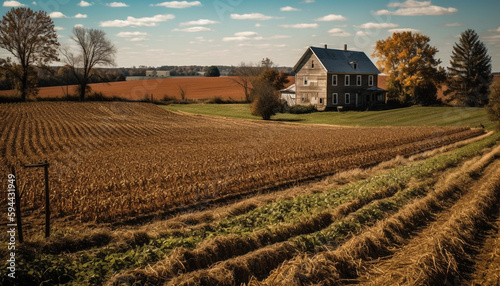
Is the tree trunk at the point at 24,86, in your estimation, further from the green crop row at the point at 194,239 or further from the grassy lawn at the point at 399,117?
the green crop row at the point at 194,239

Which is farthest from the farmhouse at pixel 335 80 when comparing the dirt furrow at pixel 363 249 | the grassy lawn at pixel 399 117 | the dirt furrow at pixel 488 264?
the dirt furrow at pixel 488 264

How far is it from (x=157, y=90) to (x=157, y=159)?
229 ft

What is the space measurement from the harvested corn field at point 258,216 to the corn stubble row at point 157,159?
0.28ft

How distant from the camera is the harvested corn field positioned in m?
7.15

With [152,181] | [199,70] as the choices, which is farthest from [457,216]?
[199,70]

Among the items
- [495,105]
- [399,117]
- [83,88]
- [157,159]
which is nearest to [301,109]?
[399,117]

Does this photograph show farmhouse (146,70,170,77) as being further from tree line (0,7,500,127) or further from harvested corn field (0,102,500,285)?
harvested corn field (0,102,500,285)

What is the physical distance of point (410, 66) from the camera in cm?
6003

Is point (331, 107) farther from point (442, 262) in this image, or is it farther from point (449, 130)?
point (442, 262)

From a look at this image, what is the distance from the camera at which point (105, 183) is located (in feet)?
48.4

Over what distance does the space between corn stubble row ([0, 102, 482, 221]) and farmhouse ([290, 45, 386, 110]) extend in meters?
23.9

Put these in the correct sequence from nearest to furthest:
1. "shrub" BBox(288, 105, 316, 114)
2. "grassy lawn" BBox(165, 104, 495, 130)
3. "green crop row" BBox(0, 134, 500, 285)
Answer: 1. "green crop row" BBox(0, 134, 500, 285)
2. "grassy lawn" BBox(165, 104, 495, 130)
3. "shrub" BBox(288, 105, 316, 114)

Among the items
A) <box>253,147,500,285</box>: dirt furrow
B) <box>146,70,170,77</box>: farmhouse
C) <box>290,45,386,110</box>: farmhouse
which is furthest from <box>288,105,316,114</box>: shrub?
<box>146,70,170,77</box>: farmhouse

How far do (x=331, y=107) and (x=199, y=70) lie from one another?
105 m
